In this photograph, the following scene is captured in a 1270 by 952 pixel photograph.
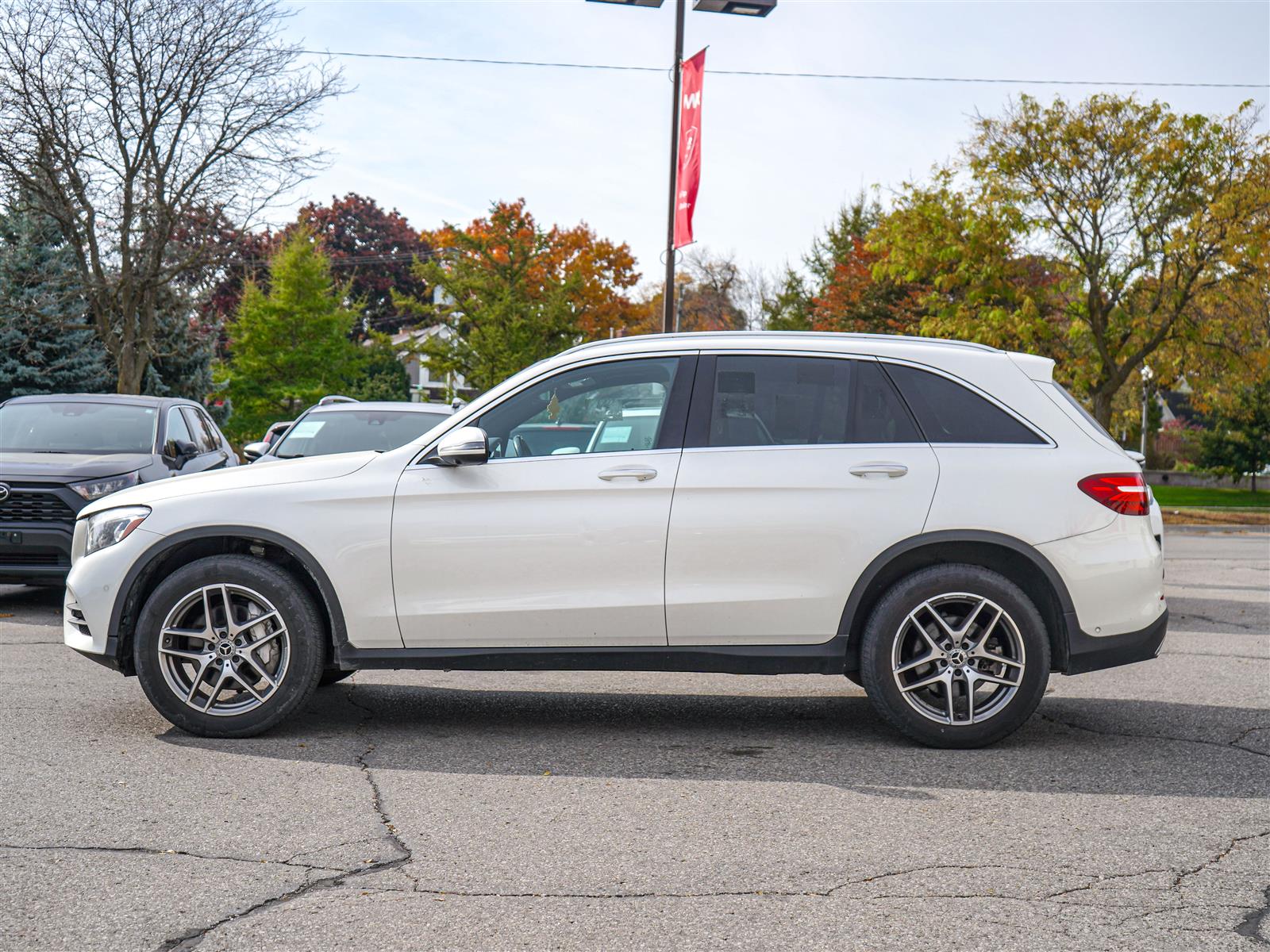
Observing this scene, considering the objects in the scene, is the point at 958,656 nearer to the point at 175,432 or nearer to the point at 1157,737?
the point at 1157,737

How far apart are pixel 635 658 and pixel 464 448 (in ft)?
3.95

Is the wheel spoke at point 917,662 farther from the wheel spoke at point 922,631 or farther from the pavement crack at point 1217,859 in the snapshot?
the pavement crack at point 1217,859

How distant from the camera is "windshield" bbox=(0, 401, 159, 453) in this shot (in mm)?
11227

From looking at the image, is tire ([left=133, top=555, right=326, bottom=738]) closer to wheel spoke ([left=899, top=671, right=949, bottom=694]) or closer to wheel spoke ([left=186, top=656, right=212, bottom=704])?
wheel spoke ([left=186, top=656, right=212, bottom=704])

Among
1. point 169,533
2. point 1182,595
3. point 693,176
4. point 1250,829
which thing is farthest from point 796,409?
point 693,176

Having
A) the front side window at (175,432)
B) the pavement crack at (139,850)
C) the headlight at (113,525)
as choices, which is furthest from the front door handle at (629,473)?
the front side window at (175,432)

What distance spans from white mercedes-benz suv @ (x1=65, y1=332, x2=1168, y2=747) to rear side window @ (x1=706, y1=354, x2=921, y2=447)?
0.01 meters

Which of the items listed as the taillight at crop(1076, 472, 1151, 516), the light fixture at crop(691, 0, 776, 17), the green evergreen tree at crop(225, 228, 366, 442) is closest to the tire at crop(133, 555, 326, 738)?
the taillight at crop(1076, 472, 1151, 516)

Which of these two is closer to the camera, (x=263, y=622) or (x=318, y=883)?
(x=318, y=883)

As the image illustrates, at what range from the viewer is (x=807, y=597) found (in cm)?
579

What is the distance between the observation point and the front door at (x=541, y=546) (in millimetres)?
5801

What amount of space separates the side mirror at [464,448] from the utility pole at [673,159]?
534 inches

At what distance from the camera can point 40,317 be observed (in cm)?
2747

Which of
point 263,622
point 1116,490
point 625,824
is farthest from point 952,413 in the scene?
point 263,622
